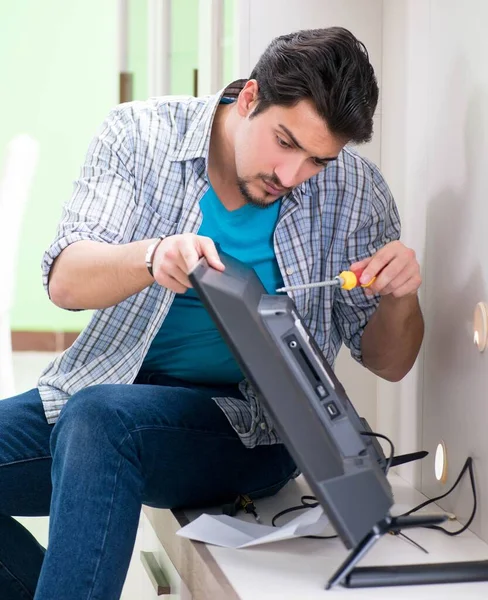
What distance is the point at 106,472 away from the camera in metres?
1.00

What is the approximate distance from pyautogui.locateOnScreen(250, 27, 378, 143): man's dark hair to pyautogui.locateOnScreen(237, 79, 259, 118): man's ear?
0.05 m

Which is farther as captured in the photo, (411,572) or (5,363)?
(5,363)

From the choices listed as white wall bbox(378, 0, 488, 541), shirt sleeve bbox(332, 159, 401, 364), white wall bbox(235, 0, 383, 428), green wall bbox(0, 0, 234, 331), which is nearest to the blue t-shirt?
shirt sleeve bbox(332, 159, 401, 364)

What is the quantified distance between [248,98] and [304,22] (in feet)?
1.34

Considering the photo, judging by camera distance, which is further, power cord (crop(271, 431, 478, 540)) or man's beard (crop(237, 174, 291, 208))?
man's beard (crop(237, 174, 291, 208))

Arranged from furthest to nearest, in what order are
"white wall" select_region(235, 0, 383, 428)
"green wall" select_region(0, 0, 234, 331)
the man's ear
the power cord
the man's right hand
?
"green wall" select_region(0, 0, 234, 331) < "white wall" select_region(235, 0, 383, 428) < the man's ear < the power cord < the man's right hand

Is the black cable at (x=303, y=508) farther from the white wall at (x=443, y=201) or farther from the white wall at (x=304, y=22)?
the white wall at (x=304, y=22)

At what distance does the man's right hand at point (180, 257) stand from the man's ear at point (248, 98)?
0.34 metres

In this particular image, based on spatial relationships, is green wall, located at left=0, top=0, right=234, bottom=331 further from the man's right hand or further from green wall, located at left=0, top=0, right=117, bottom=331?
the man's right hand

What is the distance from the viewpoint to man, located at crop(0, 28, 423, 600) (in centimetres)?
111

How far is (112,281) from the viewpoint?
1.10 metres

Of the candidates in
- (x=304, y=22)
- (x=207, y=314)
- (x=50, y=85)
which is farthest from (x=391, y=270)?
(x=50, y=85)

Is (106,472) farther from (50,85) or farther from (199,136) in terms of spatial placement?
(50,85)

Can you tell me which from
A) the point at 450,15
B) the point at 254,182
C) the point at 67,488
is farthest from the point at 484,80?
the point at 67,488
